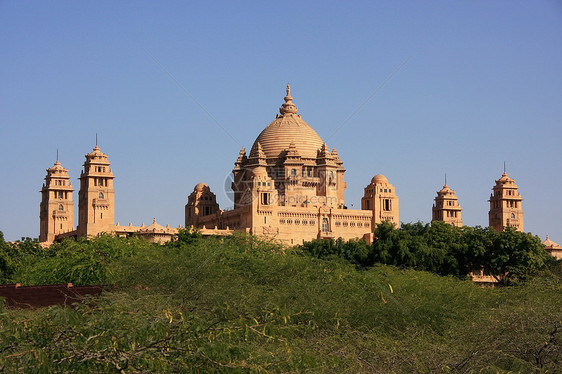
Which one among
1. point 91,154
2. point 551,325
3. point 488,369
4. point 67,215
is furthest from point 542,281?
point 67,215

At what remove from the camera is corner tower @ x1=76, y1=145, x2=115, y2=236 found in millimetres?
83750

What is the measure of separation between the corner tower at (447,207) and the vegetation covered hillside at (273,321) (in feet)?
175

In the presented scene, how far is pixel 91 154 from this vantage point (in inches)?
Answer: 3393

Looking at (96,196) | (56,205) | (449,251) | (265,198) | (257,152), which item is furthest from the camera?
(56,205)

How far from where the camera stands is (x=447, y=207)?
3969 inches

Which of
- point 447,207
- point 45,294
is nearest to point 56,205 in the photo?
point 447,207

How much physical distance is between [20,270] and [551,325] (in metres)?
37.0

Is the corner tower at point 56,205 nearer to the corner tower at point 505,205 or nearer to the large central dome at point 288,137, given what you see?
the large central dome at point 288,137

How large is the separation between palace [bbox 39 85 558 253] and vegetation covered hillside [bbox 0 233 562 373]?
3353 cm

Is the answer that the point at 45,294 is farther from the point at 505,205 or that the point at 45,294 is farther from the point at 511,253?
the point at 505,205

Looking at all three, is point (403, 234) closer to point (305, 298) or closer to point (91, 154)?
point (91, 154)

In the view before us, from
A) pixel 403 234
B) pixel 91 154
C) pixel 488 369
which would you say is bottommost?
pixel 488 369

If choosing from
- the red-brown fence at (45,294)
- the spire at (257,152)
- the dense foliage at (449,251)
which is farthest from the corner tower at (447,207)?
the red-brown fence at (45,294)

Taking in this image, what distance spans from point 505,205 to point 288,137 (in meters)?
22.5
